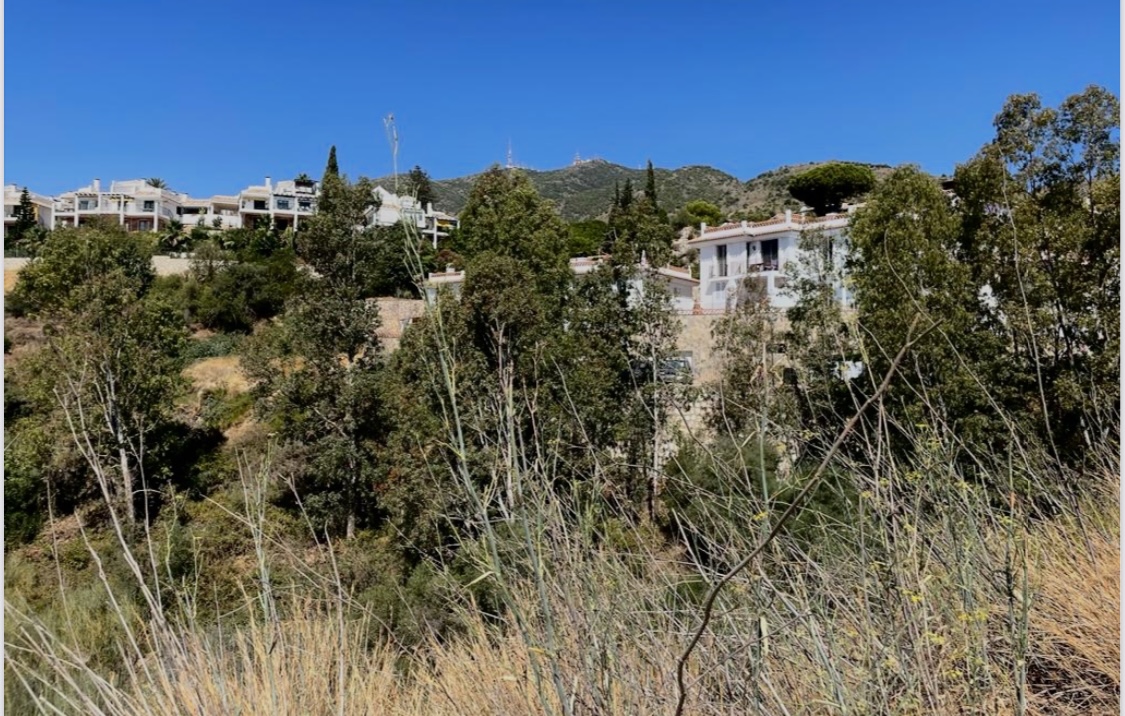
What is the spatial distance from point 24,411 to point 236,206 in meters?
33.3

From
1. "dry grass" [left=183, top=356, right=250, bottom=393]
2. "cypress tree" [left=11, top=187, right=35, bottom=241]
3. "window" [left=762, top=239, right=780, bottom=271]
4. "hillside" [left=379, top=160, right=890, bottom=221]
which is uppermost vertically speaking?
"hillside" [left=379, top=160, right=890, bottom=221]

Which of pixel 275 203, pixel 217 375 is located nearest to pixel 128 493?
pixel 217 375

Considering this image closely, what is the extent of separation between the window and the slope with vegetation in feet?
19.6

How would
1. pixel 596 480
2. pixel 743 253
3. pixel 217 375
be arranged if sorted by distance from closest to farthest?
1. pixel 596 480
2. pixel 217 375
3. pixel 743 253

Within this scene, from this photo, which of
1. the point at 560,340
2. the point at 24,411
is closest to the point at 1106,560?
the point at 560,340

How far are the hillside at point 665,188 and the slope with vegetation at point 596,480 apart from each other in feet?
97.1

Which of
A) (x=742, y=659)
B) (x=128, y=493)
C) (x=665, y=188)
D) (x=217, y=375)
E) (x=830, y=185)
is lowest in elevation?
(x=217, y=375)

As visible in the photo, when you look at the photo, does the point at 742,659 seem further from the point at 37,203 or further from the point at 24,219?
the point at 37,203

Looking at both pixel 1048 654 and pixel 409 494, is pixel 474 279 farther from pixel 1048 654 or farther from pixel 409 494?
pixel 1048 654

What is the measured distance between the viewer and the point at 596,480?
1493mm

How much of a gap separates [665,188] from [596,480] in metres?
60.2

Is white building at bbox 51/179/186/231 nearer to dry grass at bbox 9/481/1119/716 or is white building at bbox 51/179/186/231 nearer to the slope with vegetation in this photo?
the slope with vegetation

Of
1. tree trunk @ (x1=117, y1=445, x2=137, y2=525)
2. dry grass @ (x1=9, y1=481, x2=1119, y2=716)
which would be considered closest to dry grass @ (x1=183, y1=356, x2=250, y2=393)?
tree trunk @ (x1=117, y1=445, x2=137, y2=525)

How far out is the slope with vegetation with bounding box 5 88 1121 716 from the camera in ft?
4.17
